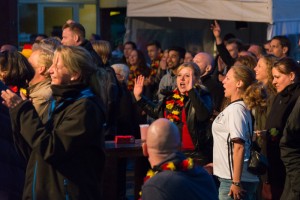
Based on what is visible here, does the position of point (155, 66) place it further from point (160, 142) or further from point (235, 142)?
point (160, 142)

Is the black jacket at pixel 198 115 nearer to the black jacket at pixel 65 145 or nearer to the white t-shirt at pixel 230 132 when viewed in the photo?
the white t-shirt at pixel 230 132

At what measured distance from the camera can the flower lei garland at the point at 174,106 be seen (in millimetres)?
8242

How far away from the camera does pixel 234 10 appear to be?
13820 millimetres

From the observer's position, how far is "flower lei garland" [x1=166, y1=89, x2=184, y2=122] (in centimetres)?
824

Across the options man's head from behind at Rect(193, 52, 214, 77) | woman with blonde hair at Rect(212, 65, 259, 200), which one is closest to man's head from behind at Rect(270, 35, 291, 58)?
man's head from behind at Rect(193, 52, 214, 77)

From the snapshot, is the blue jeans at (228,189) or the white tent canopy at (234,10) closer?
the blue jeans at (228,189)

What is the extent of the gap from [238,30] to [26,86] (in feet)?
36.5

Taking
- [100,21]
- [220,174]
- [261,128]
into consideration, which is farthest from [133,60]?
[100,21]

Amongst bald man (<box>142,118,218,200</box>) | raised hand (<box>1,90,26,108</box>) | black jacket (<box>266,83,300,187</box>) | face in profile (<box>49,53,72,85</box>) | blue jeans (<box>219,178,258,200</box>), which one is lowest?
blue jeans (<box>219,178,258,200</box>)

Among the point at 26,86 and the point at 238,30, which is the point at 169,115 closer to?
the point at 26,86

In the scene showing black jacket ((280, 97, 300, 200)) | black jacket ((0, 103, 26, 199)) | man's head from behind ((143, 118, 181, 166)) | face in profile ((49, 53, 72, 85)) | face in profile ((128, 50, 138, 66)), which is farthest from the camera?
face in profile ((128, 50, 138, 66))

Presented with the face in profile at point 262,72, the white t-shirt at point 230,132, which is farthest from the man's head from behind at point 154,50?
the white t-shirt at point 230,132

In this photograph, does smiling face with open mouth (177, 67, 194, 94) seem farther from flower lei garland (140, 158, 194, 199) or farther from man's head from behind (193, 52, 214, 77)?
flower lei garland (140, 158, 194, 199)

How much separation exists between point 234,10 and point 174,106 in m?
5.85
